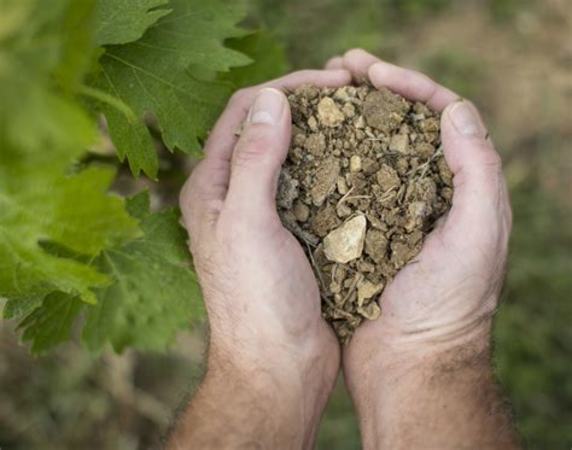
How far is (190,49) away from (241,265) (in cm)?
64

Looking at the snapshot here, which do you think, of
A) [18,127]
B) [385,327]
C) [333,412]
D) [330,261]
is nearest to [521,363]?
[333,412]

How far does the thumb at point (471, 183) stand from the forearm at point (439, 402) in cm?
38

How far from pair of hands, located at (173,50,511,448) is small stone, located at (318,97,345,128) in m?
0.12

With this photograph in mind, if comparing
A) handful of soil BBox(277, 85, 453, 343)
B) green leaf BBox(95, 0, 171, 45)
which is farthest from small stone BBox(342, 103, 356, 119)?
green leaf BBox(95, 0, 171, 45)

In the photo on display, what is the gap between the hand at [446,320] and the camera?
218 cm

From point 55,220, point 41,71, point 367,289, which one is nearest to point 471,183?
point 367,289

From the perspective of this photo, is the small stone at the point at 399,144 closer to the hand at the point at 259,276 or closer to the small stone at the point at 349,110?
the small stone at the point at 349,110

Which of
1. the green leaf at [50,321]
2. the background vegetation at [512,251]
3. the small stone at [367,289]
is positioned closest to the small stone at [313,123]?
the small stone at [367,289]

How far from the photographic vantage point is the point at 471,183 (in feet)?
7.12

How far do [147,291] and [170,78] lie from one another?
2.22ft

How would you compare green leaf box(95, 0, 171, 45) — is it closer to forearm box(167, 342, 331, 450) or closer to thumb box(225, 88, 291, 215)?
thumb box(225, 88, 291, 215)

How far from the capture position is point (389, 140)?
2232mm

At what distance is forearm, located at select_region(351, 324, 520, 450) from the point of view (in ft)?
7.38

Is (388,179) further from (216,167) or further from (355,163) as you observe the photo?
(216,167)
